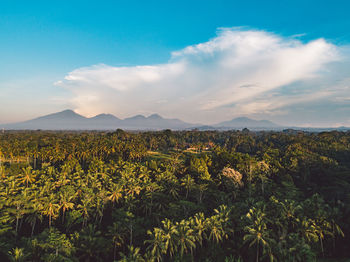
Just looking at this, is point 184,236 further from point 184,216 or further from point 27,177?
point 27,177

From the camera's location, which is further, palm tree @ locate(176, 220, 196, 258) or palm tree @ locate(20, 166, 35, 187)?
palm tree @ locate(20, 166, 35, 187)

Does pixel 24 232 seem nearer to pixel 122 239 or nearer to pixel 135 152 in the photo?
pixel 122 239

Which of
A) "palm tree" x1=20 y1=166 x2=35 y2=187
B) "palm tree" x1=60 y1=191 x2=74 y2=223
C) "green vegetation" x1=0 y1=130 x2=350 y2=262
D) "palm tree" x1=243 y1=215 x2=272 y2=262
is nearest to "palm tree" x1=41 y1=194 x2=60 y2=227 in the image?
"green vegetation" x1=0 y1=130 x2=350 y2=262

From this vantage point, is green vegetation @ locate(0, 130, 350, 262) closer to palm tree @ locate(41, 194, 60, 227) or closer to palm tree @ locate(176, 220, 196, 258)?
palm tree @ locate(176, 220, 196, 258)

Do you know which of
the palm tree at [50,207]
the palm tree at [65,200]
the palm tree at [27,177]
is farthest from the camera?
the palm tree at [27,177]

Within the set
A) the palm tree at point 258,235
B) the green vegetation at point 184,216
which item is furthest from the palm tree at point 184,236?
the palm tree at point 258,235

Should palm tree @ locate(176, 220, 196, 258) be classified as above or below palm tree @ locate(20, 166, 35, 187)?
below

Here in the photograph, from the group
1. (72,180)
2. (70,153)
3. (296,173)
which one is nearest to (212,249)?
(72,180)

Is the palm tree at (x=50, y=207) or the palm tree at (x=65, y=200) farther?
the palm tree at (x=65, y=200)

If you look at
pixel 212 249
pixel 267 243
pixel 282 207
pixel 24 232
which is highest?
pixel 282 207

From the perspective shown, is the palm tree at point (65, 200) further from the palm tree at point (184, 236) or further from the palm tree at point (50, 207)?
the palm tree at point (184, 236)

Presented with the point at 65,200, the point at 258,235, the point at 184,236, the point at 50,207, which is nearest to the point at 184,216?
the point at 184,236
